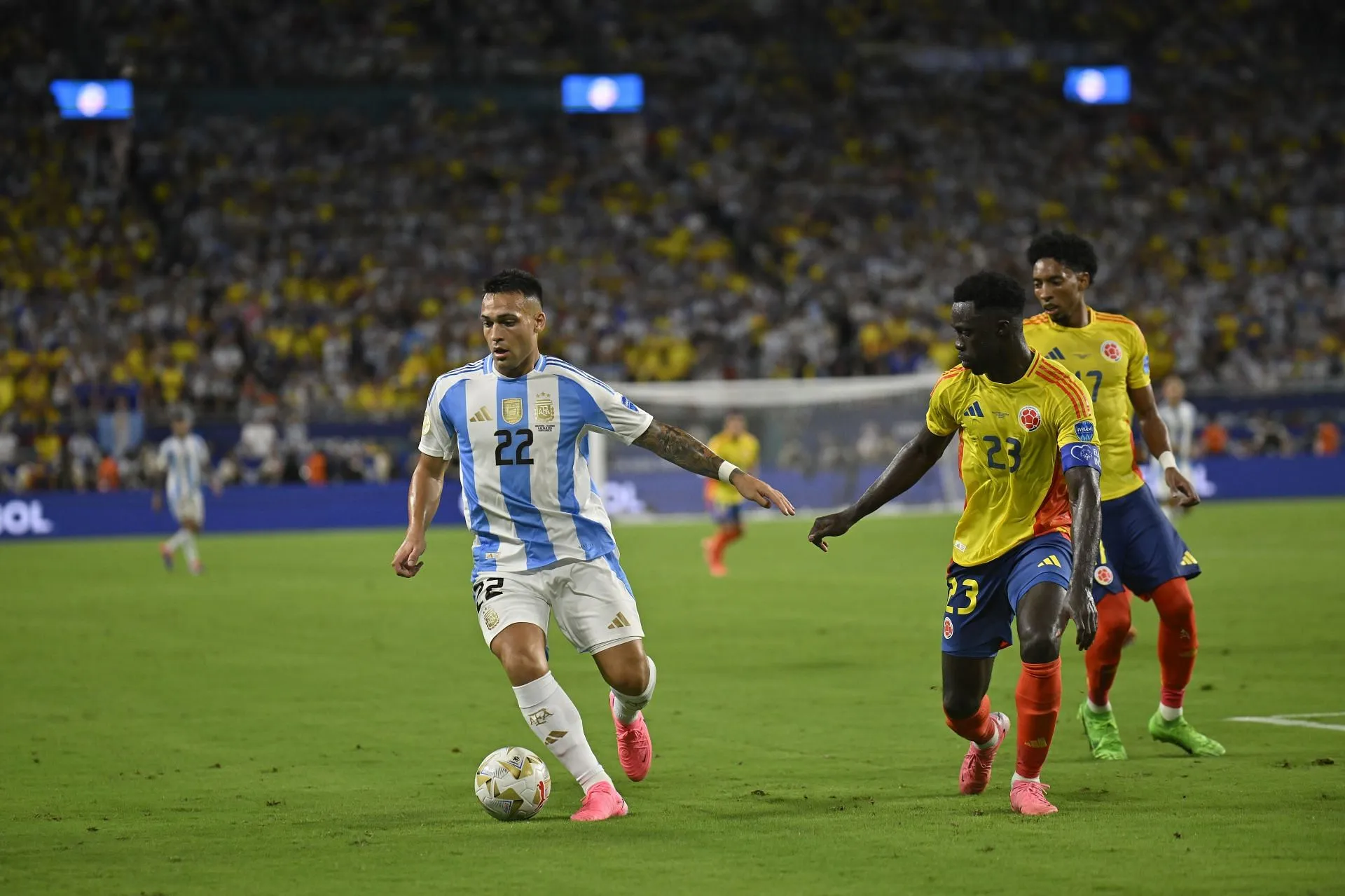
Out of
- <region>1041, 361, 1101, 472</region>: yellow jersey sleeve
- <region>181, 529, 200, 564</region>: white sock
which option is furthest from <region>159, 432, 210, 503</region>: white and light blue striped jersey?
<region>1041, 361, 1101, 472</region>: yellow jersey sleeve

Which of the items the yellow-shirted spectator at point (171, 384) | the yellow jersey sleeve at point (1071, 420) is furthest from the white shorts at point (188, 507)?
the yellow jersey sleeve at point (1071, 420)

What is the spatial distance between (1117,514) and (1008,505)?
1.66 m

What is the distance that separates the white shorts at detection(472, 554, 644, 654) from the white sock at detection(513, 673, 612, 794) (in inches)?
11.7

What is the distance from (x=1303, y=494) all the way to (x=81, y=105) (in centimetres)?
2657

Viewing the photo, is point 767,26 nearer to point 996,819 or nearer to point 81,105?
point 81,105

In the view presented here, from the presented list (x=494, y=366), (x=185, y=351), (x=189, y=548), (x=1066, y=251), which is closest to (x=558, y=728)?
(x=494, y=366)

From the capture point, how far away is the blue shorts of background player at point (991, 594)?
7410 millimetres

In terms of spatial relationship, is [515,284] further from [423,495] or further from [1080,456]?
[1080,456]

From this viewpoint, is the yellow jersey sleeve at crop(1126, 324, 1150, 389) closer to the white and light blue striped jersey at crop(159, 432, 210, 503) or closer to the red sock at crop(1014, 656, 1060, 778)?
the red sock at crop(1014, 656, 1060, 778)

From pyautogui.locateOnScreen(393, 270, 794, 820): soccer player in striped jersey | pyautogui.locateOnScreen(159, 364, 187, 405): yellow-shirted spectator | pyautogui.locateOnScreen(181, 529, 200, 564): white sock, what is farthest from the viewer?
pyautogui.locateOnScreen(159, 364, 187, 405): yellow-shirted spectator

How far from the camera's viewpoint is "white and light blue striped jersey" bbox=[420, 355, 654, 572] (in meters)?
7.89

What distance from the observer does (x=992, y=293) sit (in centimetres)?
737

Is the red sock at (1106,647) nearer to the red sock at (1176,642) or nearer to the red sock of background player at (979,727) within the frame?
the red sock at (1176,642)

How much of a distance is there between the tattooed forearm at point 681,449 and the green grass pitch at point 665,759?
4.89 feet
